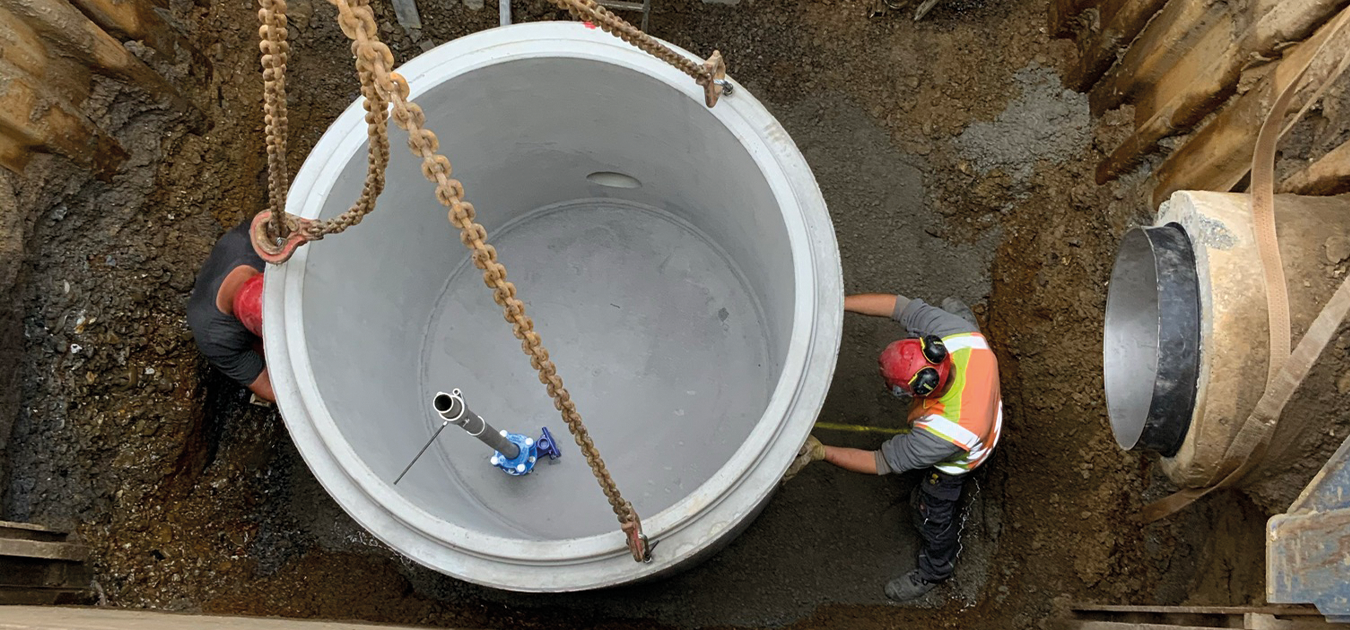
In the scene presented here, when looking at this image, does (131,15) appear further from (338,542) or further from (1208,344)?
(1208,344)

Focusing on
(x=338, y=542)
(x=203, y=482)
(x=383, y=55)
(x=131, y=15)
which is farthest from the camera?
(x=338, y=542)

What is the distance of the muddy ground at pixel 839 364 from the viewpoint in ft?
10.2

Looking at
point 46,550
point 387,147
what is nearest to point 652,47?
point 387,147

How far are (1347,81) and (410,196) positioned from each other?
340cm

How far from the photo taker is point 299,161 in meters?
4.01

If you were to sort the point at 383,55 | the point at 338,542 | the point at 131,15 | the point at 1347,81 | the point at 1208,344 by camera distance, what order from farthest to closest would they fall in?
the point at 338,542, the point at 131,15, the point at 1347,81, the point at 1208,344, the point at 383,55

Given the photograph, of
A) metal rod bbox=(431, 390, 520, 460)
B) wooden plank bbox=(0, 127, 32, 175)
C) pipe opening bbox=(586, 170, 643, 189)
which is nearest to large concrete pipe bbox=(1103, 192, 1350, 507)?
metal rod bbox=(431, 390, 520, 460)

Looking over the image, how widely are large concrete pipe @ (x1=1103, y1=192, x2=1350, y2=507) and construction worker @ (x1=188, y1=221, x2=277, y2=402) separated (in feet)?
10.3

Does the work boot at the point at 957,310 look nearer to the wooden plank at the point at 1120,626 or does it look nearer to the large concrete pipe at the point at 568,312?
the large concrete pipe at the point at 568,312

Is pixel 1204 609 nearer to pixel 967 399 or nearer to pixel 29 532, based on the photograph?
pixel 967 399

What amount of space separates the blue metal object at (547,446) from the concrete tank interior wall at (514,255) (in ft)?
0.23

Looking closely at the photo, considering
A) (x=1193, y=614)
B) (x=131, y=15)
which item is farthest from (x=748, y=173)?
(x=131, y=15)

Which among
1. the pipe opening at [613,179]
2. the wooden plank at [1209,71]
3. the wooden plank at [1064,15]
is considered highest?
the wooden plank at [1064,15]

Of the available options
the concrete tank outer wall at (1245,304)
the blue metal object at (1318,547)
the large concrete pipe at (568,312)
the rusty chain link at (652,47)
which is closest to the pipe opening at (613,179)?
the large concrete pipe at (568,312)
